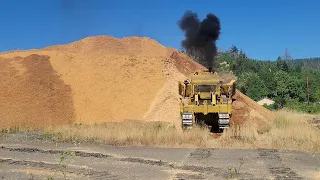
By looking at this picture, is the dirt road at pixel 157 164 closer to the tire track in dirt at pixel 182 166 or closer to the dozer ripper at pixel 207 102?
the tire track in dirt at pixel 182 166

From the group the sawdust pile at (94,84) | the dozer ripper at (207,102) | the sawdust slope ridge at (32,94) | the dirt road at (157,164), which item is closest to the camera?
the dirt road at (157,164)

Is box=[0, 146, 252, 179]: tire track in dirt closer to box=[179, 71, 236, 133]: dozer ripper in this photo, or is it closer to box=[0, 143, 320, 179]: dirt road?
box=[0, 143, 320, 179]: dirt road

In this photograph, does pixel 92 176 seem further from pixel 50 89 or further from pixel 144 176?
pixel 50 89

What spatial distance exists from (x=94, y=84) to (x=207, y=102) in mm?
11741

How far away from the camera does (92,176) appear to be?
9438 mm

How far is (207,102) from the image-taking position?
20.6 metres

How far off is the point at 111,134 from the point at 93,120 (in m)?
7.96

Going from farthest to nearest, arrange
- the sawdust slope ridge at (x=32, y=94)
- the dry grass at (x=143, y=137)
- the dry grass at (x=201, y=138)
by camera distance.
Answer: the sawdust slope ridge at (x=32, y=94) < the dry grass at (x=143, y=137) < the dry grass at (x=201, y=138)

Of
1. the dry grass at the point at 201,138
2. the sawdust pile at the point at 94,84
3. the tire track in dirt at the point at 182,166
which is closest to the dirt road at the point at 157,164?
the tire track in dirt at the point at 182,166

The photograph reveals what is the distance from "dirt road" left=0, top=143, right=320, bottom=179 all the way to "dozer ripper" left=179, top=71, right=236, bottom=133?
14.9ft

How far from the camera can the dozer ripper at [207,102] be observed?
1948cm

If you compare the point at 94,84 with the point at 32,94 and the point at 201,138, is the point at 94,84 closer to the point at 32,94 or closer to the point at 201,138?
the point at 32,94

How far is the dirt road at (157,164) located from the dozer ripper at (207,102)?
4552mm

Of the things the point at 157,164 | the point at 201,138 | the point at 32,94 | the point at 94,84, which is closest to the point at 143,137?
the point at 201,138
